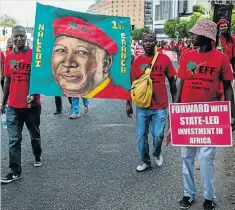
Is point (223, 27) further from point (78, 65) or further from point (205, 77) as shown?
point (205, 77)

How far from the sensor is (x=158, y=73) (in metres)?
5.10

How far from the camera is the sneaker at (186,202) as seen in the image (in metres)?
4.08

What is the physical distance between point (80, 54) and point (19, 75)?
0.78m

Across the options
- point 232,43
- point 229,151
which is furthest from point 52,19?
point 232,43

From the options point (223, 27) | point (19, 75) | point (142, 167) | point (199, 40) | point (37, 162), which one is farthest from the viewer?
point (223, 27)

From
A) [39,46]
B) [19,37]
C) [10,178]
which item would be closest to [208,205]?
[10,178]

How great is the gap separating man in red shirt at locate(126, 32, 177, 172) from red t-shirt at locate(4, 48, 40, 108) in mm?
1264

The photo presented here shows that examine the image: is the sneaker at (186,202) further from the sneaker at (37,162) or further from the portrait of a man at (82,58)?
the sneaker at (37,162)

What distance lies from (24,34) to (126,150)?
2.30m

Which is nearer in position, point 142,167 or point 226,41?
point 142,167

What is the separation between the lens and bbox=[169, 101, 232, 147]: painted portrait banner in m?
3.97

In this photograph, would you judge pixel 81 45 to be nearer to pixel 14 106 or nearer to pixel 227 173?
pixel 14 106

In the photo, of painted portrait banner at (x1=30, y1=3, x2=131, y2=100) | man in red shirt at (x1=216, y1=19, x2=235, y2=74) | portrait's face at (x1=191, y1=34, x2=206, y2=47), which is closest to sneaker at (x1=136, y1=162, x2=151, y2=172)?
painted portrait banner at (x1=30, y1=3, x2=131, y2=100)

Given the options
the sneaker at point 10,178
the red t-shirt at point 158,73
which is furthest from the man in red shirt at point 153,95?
the sneaker at point 10,178
